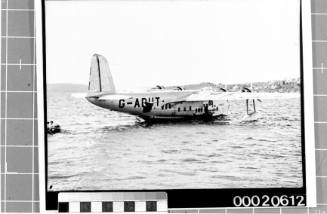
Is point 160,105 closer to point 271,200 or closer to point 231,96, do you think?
point 231,96

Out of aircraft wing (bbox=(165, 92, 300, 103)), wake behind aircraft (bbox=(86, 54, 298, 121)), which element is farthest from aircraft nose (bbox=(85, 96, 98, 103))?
aircraft wing (bbox=(165, 92, 300, 103))

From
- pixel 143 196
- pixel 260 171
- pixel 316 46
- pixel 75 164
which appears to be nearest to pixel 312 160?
pixel 260 171

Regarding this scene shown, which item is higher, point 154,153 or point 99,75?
point 99,75

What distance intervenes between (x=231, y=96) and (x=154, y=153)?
189 millimetres

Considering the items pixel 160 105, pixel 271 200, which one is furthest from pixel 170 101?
pixel 271 200

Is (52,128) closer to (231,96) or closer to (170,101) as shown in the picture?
(170,101)

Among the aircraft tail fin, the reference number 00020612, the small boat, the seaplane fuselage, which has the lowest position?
the reference number 00020612

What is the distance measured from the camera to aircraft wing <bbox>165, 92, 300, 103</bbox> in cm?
92

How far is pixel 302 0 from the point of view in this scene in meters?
0.93

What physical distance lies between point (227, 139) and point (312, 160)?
175mm

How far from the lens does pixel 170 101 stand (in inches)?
36.2

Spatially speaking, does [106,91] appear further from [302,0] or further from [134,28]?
[302,0]

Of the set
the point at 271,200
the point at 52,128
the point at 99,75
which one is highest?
the point at 99,75

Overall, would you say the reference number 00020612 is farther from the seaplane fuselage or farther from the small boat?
the small boat
